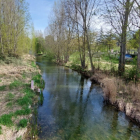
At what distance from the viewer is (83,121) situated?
14.6 feet

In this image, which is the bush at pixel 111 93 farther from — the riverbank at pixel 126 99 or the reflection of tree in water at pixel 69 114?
the reflection of tree in water at pixel 69 114

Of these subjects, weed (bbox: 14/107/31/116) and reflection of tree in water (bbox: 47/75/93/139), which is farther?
weed (bbox: 14/107/31/116)

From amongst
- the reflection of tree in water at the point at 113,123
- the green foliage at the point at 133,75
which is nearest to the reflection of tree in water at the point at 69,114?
the reflection of tree in water at the point at 113,123

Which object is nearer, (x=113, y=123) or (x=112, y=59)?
(x=113, y=123)

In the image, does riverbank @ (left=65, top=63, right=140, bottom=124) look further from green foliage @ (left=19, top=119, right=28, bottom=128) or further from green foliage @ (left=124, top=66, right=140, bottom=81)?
green foliage @ (left=19, top=119, right=28, bottom=128)

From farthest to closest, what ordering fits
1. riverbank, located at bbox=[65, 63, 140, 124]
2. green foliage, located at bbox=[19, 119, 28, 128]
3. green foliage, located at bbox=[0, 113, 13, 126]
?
1. riverbank, located at bbox=[65, 63, 140, 124]
2. green foliage, located at bbox=[19, 119, 28, 128]
3. green foliage, located at bbox=[0, 113, 13, 126]

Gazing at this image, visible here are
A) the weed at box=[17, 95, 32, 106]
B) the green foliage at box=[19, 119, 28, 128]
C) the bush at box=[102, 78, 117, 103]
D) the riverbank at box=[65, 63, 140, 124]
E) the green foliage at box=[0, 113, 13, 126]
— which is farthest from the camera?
the bush at box=[102, 78, 117, 103]

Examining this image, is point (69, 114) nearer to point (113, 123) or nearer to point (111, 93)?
point (113, 123)

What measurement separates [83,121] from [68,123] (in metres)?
0.62

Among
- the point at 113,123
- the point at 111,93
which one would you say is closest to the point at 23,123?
the point at 113,123

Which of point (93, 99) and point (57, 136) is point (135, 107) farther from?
point (57, 136)

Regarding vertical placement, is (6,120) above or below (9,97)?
below

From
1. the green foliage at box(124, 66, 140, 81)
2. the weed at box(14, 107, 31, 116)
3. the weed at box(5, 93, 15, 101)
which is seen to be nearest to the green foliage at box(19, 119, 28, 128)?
the weed at box(14, 107, 31, 116)

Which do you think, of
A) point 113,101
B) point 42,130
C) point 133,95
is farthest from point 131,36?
point 42,130
